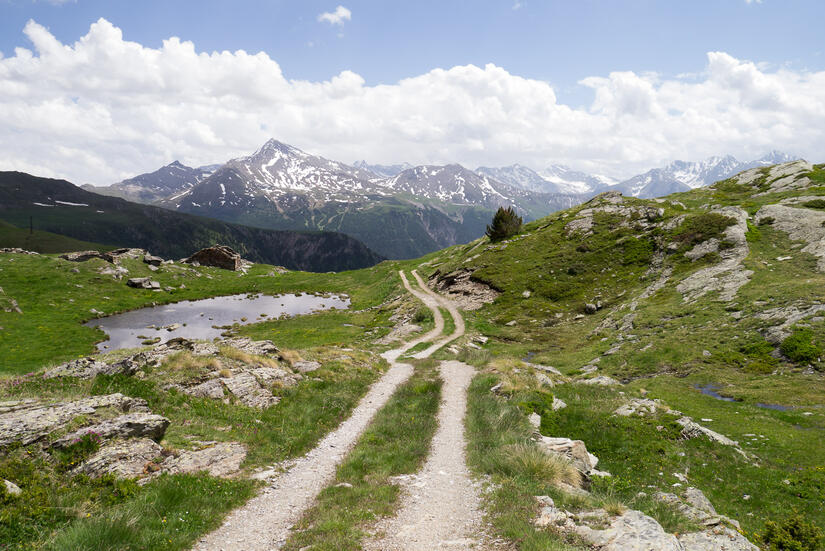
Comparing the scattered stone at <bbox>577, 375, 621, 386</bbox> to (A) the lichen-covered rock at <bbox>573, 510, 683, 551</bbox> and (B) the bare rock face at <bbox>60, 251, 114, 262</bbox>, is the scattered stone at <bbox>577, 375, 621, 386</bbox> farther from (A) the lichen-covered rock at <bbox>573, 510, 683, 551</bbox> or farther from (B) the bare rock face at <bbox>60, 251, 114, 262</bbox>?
(B) the bare rock face at <bbox>60, 251, 114, 262</bbox>

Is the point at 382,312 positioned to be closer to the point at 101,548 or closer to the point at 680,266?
the point at 680,266

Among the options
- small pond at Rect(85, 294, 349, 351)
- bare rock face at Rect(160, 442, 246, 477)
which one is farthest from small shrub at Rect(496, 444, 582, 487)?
small pond at Rect(85, 294, 349, 351)

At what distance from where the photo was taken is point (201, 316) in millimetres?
78125

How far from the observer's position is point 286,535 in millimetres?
10758

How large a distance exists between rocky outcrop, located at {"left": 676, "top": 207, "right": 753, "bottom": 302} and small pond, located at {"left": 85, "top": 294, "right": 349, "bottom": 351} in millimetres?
68042

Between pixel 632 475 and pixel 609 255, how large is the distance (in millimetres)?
57307

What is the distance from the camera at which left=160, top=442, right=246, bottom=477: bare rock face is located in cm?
1334

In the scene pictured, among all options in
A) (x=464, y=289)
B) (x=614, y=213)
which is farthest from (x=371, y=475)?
(x=614, y=213)

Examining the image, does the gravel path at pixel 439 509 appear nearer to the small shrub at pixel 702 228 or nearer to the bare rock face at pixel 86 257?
the small shrub at pixel 702 228

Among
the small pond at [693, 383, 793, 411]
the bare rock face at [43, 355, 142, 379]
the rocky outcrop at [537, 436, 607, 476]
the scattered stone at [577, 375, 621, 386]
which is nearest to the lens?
the rocky outcrop at [537, 436, 607, 476]

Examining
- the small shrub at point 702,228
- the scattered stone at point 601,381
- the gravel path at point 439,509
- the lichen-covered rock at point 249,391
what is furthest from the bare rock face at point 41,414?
the small shrub at point 702,228

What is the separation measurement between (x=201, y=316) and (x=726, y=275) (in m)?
92.3

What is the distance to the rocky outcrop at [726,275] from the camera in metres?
40.5

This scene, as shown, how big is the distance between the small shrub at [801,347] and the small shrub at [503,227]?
6585 centimetres
